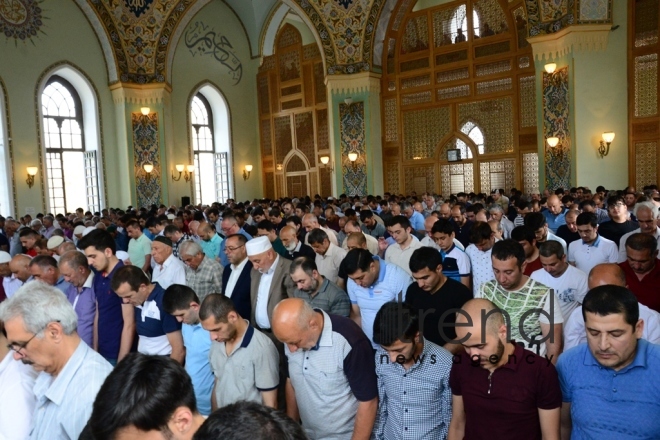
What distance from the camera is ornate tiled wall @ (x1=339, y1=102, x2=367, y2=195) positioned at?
1703cm

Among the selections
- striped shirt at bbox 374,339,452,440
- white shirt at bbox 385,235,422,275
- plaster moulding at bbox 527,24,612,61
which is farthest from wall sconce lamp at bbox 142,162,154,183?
striped shirt at bbox 374,339,452,440

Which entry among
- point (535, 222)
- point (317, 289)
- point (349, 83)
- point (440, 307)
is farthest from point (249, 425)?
point (349, 83)

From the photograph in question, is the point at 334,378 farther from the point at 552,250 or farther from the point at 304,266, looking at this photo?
the point at 552,250

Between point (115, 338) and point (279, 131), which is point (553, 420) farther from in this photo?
point (279, 131)

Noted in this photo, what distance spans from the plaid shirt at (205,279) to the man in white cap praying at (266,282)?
790mm

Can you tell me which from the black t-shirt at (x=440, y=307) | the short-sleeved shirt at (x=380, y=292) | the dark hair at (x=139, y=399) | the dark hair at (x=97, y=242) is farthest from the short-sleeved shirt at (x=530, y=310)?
the dark hair at (x=97, y=242)

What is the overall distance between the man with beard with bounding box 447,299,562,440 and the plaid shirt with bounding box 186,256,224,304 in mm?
3321

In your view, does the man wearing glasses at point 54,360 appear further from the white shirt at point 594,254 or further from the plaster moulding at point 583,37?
the plaster moulding at point 583,37

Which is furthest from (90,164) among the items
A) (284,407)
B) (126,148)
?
(284,407)

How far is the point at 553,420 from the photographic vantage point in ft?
7.52

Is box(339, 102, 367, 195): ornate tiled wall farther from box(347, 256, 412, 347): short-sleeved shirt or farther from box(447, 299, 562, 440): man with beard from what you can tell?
box(447, 299, 562, 440): man with beard

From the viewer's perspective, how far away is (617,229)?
6.16m

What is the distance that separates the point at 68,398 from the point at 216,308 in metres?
0.95

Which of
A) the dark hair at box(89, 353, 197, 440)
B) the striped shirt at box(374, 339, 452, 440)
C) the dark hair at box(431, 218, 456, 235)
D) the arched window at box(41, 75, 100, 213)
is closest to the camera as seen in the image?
the dark hair at box(89, 353, 197, 440)
